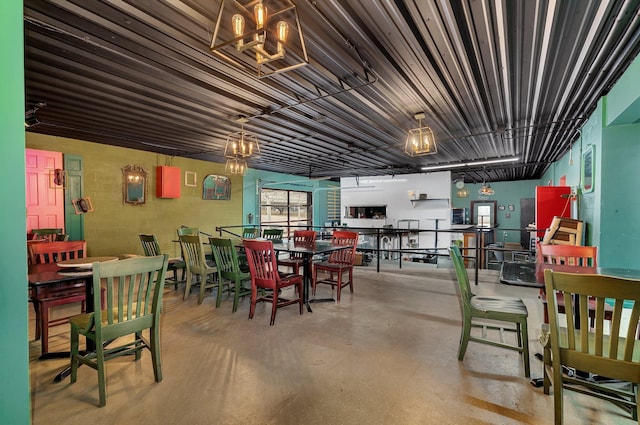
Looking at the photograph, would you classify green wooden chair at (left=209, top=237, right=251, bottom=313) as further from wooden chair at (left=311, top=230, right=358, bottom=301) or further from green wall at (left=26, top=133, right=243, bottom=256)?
green wall at (left=26, top=133, right=243, bottom=256)

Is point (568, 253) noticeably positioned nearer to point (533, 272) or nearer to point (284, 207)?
point (533, 272)

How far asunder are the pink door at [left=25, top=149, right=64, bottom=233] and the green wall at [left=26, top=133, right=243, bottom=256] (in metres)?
0.27

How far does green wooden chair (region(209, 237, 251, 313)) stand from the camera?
3.76m

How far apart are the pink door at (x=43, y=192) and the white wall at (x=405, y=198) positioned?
893 centimetres

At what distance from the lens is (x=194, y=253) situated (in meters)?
4.29

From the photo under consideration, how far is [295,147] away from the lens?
278 inches

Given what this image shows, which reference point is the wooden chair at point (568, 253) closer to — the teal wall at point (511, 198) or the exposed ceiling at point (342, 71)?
the exposed ceiling at point (342, 71)

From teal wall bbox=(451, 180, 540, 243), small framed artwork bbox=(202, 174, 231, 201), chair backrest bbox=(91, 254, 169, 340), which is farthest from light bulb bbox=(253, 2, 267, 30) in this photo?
teal wall bbox=(451, 180, 540, 243)

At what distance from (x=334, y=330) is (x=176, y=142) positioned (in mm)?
5372

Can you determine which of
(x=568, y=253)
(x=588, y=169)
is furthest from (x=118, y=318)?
(x=588, y=169)

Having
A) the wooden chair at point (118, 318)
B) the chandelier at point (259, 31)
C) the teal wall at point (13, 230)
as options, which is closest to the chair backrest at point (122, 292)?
the wooden chair at point (118, 318)

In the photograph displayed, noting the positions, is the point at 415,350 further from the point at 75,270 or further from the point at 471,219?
the point at 471,219

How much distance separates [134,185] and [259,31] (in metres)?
6.37

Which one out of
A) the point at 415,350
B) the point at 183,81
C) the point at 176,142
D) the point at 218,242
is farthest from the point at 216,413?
the point at 176,142
